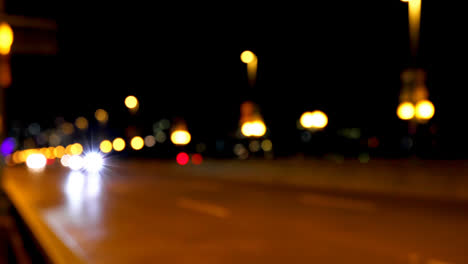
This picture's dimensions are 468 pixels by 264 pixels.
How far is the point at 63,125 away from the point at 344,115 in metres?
87.0

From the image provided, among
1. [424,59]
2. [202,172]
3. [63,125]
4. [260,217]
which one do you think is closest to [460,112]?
[424,59]

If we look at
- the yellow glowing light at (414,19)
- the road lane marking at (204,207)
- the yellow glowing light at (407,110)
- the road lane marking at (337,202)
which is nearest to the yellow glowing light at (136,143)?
the yellow glowing light at (407,110)

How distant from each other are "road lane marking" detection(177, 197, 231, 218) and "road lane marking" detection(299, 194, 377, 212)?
274cm

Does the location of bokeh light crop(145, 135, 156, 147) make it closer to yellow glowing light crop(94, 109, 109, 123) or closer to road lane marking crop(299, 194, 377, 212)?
yellow glowing light crop(94, 109, 109, 123)

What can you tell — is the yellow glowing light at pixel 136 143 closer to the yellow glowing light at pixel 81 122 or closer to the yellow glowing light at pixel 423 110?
the yellow glowing light at pixel 423 110

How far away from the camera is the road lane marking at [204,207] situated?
45.2 feet

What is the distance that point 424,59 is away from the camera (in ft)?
147

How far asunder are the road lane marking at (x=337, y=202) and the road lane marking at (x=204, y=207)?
274 centimetres

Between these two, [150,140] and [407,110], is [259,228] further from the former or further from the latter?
[150,140]

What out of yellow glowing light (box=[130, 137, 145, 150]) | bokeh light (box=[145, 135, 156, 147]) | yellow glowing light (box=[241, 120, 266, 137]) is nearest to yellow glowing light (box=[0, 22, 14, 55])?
yellow glowing light (box=[241, 120, 266, 137])

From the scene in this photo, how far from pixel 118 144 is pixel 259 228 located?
168 feet

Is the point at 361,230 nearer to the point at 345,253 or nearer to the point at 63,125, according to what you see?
the point at 345,253

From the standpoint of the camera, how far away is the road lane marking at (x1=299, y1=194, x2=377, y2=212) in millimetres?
14508

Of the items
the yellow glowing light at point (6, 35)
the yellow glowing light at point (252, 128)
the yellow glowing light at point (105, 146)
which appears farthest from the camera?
the yellow glowing light at point (105, 146)
